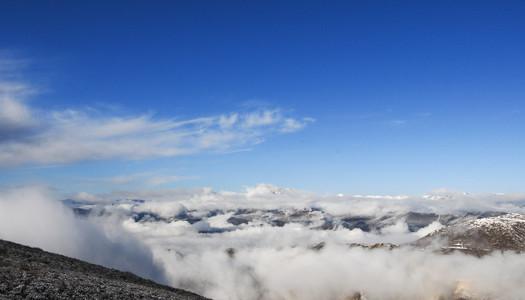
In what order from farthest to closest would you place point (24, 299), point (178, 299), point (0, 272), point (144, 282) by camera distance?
1. point (144, 282)
2. point (178, 299)
3. point (0, 272)
4. point (24, 299)

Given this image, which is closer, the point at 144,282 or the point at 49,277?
the point at 49,277

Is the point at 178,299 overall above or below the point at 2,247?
below

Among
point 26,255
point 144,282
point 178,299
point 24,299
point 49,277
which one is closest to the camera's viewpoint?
point 24,299

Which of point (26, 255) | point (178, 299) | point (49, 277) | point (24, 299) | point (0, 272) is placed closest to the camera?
point (24, 299)

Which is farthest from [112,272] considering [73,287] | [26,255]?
[73,287]

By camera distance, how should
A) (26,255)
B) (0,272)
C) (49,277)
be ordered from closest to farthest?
(0,272), (49,277), (26,255)

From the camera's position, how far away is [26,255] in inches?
2761

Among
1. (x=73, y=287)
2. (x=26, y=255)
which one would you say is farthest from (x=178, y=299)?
(x=26, y=255)

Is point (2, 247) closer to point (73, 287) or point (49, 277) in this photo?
point (49, 277)

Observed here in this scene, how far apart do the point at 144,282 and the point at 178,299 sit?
19.2 meters

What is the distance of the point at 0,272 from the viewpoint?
4912cm

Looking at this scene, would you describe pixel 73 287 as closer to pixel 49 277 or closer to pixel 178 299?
pixel 49 277

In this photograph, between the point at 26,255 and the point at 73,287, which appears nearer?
the point at 73,287

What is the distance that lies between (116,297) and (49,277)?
10631 mm
